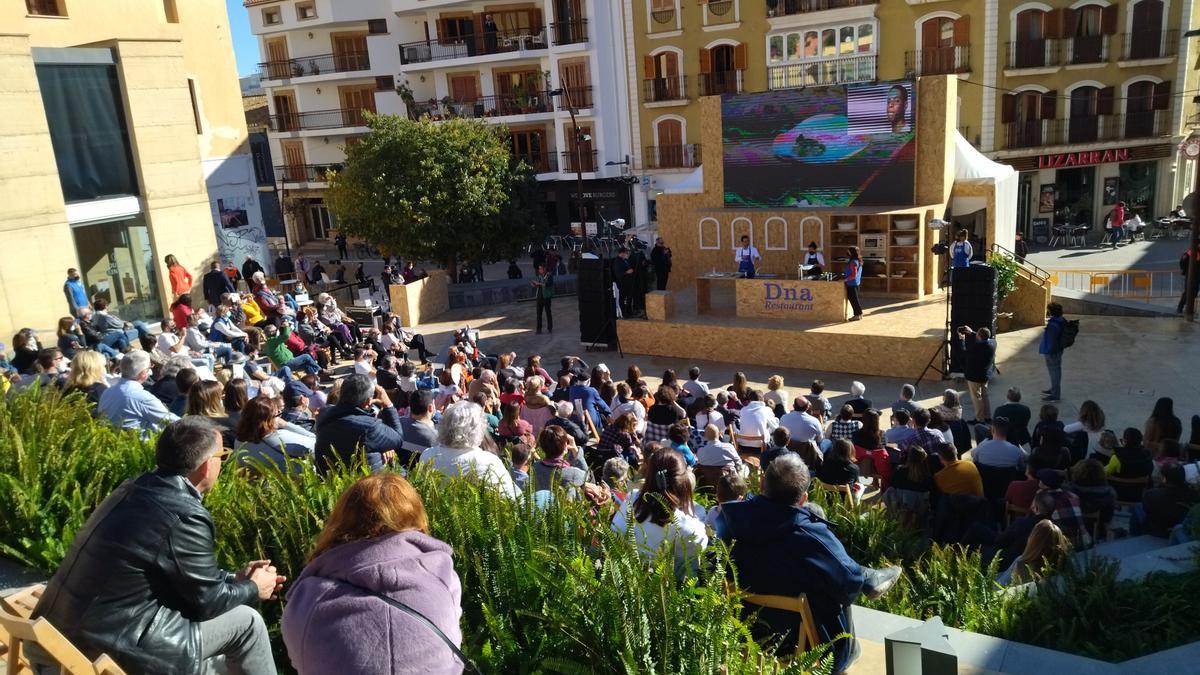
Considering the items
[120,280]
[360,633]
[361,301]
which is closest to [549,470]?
[360,633]

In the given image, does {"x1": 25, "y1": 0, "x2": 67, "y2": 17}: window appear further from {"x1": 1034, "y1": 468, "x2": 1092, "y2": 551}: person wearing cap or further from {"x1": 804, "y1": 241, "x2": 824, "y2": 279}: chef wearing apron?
{"x1": 1034, "y1": 468, "x2": 1092, "y2": 551}: person wearing cap

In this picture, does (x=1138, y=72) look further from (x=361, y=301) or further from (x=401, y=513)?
(x=401, y=513)

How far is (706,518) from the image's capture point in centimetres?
498

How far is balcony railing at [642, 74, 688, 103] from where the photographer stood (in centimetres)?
3500

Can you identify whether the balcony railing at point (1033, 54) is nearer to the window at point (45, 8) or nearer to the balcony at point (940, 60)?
the balcony at point (940, 60)

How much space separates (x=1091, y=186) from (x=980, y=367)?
22.8m

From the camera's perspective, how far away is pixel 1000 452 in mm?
8250

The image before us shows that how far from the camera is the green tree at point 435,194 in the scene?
26641mm

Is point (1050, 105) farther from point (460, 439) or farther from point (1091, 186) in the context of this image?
point (460, 439)

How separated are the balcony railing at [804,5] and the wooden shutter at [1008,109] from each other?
18.4ft

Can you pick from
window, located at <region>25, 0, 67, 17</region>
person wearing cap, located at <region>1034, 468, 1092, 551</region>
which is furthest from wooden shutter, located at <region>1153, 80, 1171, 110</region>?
window, located at <region>25, 0, 67, 17</region>

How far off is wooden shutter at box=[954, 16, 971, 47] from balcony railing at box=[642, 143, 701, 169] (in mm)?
9980

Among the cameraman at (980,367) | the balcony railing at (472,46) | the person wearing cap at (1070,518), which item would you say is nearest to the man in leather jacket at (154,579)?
the person wearing cap at (1070,518)

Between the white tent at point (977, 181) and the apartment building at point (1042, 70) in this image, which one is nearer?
the white tent at point (977, 181)
